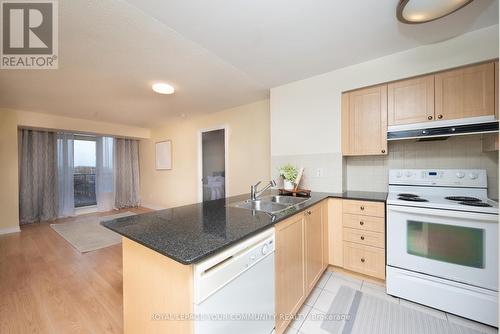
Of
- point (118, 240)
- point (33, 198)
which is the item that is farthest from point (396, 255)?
point (33, 198)

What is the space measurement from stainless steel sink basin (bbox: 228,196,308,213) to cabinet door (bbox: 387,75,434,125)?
1283mm

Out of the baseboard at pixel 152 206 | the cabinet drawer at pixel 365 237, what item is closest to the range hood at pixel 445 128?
the cabinet drawer at pixel 365 237

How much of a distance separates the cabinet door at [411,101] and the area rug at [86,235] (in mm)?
3766

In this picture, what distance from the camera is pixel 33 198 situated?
14.1 ft

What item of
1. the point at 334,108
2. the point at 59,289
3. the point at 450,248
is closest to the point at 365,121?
the point at 334,108

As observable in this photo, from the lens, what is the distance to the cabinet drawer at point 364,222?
1.88 m

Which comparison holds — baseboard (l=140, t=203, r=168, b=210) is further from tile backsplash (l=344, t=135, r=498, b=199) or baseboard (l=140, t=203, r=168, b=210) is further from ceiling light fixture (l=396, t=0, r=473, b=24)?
ceiling light fixture (l=396, t=0, r=473, b=24)

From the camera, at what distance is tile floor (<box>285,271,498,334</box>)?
1455 mm

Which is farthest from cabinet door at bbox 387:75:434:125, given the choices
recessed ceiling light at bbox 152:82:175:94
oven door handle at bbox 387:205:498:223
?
recessed ceiling light at bbox 152:82:175:94

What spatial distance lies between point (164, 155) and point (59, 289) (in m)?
3.58

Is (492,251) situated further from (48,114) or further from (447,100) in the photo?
(48,114)

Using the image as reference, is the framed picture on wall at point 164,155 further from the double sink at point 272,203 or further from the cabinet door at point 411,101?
the cabinet door at point 411,101

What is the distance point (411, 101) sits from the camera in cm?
194

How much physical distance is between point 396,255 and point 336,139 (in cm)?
129
